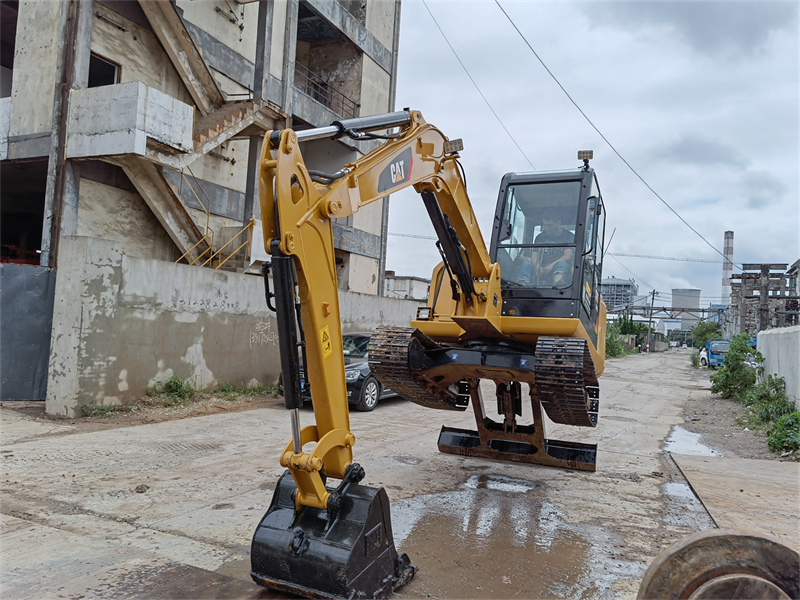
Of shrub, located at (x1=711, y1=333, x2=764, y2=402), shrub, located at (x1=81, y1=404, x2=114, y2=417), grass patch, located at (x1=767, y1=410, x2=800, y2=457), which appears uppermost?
shrub, located at (x1=711, y1=333, x2=764, y2=402)

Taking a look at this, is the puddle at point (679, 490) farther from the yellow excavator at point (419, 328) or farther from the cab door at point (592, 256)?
the cab door at point (592, 256)

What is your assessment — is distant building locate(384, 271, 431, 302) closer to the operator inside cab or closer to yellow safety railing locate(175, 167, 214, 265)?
yellow safety railing locate(175, 167, 214, 265)

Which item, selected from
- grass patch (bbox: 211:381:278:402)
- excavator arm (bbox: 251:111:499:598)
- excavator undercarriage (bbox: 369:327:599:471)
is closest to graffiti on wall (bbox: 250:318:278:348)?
grass patch (bbox: 211:381:278:402)

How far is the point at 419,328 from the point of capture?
22.7ft

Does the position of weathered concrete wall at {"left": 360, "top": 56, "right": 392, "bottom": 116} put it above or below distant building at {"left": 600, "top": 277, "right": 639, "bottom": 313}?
above

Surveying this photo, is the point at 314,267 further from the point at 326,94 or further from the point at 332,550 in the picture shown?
the point at 326,94

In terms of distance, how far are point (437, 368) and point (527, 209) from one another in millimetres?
2289

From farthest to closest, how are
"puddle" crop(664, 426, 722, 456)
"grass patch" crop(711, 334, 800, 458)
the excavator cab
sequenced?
1. "puddle" crop(664, 426, 722, 456)
2. "grass patch" crop(711, 334, 800, 458)
3. the excavator cab

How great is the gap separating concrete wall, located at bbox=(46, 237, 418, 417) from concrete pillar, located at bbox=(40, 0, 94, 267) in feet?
10.3

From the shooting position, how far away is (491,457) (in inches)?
306

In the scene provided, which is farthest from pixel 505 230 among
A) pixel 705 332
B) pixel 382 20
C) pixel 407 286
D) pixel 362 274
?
pixel 705 332

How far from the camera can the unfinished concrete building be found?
1010cm

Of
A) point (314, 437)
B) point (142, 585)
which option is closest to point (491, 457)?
point (314, 437)

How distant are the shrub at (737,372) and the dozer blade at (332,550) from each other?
53.0 feet
